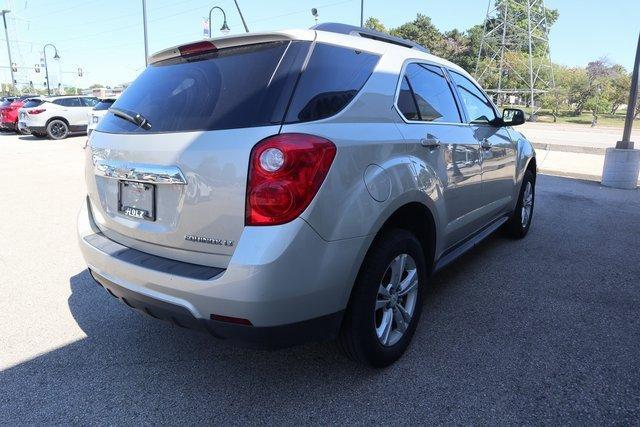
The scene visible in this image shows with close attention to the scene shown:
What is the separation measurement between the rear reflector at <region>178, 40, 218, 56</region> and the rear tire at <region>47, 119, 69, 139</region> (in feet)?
55.8

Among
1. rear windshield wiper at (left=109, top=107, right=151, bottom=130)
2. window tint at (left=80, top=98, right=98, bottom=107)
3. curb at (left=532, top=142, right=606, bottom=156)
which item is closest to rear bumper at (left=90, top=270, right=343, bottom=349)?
rear windshield wiper at (left=109, top=107, right=151, bottom=130)

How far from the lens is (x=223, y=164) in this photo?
2.12 meters

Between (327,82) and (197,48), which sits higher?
(197,48)

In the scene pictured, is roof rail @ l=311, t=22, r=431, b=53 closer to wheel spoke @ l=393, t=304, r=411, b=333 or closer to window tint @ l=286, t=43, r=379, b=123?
window tint @ l=286, t=43, r=379, b=123

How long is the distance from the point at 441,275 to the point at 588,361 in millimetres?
1543

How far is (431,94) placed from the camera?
10.7 feet

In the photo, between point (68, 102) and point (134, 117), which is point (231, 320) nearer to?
point (134, 117)

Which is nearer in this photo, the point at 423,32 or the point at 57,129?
the point at 57,129

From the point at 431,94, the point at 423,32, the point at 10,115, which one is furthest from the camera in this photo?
the point at 423,32

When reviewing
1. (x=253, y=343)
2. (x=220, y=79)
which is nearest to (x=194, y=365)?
(x=253, y=343)

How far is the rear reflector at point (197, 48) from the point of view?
2.57m

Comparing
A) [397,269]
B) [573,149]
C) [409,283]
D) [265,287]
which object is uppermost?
[265,287]

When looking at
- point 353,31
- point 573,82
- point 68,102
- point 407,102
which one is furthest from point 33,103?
point 573,82

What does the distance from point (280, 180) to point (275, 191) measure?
0.05m
